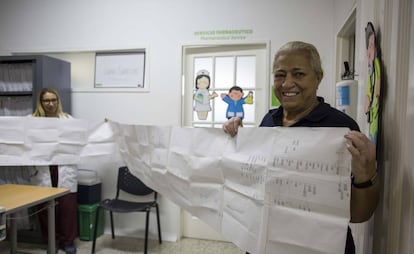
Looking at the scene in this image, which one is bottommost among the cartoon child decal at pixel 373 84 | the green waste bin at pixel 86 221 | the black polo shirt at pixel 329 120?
the green waste bin at pixel 86 221

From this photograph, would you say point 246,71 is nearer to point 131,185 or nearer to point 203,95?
point 203,95

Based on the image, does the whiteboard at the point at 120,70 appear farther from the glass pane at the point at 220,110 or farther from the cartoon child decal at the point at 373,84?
the cartoon child decal at the point at 373,84

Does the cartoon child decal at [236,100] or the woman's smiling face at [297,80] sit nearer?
the woman's smiling face at [297,80]

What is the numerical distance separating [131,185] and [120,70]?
1327 millimetres

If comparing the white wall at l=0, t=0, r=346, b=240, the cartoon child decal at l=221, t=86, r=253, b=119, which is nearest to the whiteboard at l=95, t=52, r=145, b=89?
the white wall at l=0, t=0, r=346, b=240

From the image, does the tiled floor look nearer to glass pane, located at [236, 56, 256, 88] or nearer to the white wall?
the white wall

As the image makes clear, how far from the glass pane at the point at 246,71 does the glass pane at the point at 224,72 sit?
0.07 m

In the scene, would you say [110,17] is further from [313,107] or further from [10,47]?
Answer: [313,107]

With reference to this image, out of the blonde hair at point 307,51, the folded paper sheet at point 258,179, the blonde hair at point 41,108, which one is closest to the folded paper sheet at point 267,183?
the folded paper sheet at point 258,179

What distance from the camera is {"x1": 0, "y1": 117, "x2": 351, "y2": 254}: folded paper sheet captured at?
0.83m

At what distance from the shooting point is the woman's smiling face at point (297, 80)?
39.8 inches

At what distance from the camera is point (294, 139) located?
0.91 metres

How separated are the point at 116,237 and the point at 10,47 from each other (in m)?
2.65

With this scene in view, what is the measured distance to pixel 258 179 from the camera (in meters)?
1.01
